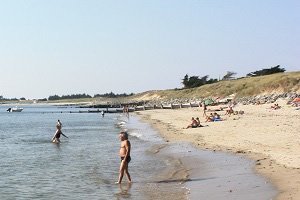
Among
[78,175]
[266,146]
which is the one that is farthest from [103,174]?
[266,146]

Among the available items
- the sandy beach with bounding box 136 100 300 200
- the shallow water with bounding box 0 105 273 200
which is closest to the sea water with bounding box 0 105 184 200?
the shallow water with bounding box 0 105 273 200

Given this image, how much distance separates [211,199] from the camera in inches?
423

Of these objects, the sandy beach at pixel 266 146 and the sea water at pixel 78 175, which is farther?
the sea water at pixel 78 175

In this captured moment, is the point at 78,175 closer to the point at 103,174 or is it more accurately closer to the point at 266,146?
the point at 103,174

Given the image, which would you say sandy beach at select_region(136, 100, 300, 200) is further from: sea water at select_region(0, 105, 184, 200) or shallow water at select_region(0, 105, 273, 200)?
sea water at select_region(0, 105, 184, 200)

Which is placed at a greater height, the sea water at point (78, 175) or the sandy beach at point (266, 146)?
the sandy beach at point (266, 146)

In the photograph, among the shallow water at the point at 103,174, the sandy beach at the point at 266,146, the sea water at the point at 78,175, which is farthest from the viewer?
Answer: the sea water at the point at 78,175

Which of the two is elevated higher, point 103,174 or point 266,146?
point 266,146

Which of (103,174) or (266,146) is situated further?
(266,146)

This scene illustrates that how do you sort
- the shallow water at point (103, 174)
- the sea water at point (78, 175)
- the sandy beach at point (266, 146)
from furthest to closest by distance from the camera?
the sea water at point (78, 175), the shallow water at point (103, 174), the sandy beach at point (266, 146)

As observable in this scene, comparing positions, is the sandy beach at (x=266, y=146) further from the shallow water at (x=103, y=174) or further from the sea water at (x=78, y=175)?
the sea water at (x=78, y=175)

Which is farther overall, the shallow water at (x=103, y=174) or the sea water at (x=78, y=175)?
the sea water at (x=78, y=175)

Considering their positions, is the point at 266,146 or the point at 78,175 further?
the point at 266,146

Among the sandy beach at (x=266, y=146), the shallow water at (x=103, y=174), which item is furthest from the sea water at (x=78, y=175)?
the sandy beach at (x=266, y=146)
